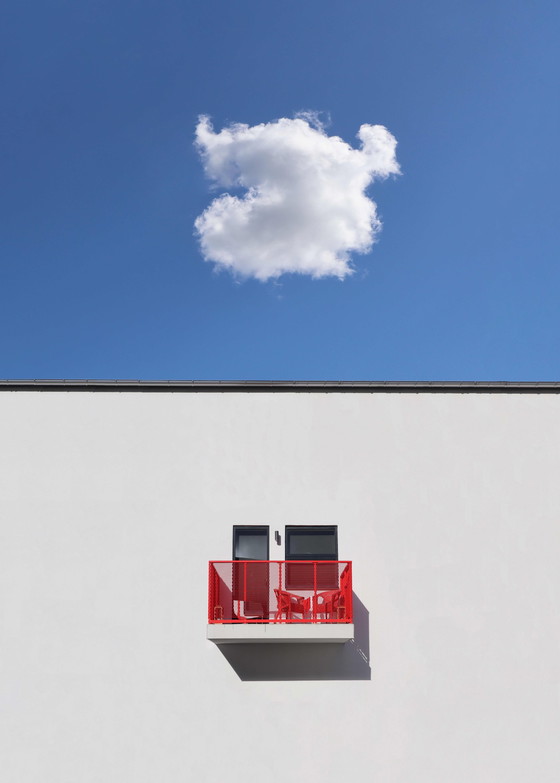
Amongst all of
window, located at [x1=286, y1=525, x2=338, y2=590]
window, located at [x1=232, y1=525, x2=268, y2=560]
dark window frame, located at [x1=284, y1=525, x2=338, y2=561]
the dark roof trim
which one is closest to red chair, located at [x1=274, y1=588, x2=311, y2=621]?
window, located at [x1=286, y1=525, x2=338, y2=590]

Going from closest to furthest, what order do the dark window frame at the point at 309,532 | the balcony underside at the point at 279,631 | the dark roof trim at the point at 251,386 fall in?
the balcony underside at the point at 279,631 → the dark window frame at the point at 309,532 → the dark roof trim at the point at 251,386

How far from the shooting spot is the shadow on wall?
12.4 meters

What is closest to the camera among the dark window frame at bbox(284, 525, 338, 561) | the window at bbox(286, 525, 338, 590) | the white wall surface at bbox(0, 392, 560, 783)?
the white wall surface at bbox(0, 392, 560, 783)

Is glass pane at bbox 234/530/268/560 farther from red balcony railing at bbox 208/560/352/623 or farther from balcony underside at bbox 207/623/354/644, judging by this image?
balcony underside at bbox 207/623/354/644

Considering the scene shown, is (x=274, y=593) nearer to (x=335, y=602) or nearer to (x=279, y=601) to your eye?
(x=279, y=601)

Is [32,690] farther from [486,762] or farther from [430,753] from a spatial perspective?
[486,762]

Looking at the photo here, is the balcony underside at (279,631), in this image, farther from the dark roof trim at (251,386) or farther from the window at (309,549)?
the dark roof trim at (251,386)

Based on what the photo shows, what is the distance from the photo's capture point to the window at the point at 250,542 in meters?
13.0

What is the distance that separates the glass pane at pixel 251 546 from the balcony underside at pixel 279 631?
182 centimetres

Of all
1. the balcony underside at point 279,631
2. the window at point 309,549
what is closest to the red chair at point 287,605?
the balcony underside at point 279,631

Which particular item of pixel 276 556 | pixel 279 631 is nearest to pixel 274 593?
pixel 279 631

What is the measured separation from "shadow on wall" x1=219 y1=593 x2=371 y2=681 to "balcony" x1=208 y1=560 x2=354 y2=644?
828 millimetres

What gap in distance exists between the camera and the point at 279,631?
1132 cm

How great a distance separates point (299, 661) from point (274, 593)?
165cm
